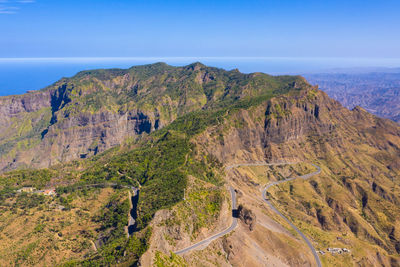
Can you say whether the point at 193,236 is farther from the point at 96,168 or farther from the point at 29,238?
the point at 96,168

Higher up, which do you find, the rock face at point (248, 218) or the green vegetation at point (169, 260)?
the green vegetation at point (169, 260)

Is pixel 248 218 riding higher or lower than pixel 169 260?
lower

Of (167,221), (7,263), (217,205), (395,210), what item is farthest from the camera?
(395,210)

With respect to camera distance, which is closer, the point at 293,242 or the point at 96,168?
the point at 293,242

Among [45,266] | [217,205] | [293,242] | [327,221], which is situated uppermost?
[217,205]

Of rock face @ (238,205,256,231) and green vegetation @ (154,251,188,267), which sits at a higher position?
green vegetation @ (154,251,188,267)

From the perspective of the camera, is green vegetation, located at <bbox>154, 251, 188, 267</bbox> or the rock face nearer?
green vegetation, located at <bbox>154, 251, 188, 267</bbox>

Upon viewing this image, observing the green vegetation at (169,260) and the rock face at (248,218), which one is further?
the rock face at (248,218)

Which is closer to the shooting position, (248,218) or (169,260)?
(169,260)

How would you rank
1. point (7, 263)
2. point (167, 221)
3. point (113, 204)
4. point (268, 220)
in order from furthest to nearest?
1. point (268, 220)
2. point (113, 204)
3. point (167, 221)
4. point (7, 263)

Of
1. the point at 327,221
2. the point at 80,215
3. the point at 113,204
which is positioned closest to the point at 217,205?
the point at 113,204

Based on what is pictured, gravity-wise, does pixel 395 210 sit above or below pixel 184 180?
below
